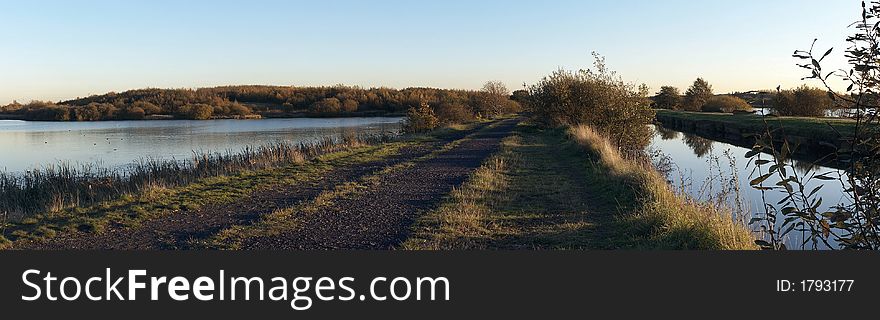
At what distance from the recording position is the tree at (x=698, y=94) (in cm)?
7544

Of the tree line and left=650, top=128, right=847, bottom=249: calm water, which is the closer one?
left=650, top=128, right=847, bottom=249: calm water

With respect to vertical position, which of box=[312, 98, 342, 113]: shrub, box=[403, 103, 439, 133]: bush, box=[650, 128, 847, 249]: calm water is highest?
box=[312, 98, 342, 113]: shrub

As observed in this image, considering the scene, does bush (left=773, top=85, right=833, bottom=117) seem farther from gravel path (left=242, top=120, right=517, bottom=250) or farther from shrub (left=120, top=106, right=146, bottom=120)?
shrub (left=120, top=106, right=146, bottom=120)

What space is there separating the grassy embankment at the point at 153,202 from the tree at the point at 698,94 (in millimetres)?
70457

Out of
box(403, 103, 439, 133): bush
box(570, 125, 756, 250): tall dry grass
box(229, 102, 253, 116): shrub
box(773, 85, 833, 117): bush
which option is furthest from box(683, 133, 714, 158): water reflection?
box(229, 102, 253, 116): shrub

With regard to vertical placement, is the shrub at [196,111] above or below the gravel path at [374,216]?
above

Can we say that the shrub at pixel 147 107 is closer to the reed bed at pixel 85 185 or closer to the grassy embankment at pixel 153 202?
the reed bed at pixel 85 185

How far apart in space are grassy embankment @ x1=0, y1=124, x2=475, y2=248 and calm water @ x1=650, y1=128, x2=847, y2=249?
763 centimetres

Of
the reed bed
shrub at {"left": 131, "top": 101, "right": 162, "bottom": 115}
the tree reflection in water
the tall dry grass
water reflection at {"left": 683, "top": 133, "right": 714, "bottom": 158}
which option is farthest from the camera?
shrub at {"left": 131, "top": 101, "right": 162, "bottom": 115}

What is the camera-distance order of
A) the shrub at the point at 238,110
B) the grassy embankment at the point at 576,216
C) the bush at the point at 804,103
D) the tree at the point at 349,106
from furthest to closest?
the tree at the point at 349,106, the shrub at the point at 238,110, the bush at the point at 804,103, the grassy embankment at the point at 576,216

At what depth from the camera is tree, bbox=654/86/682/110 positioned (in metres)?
80.2

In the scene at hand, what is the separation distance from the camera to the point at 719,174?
34.4 ft

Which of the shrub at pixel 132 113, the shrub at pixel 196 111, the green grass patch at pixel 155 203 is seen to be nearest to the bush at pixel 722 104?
the green grass patch at pixel 155 203

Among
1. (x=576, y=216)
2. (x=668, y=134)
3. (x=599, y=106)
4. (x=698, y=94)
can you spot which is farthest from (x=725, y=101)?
(x=576, y=216)
